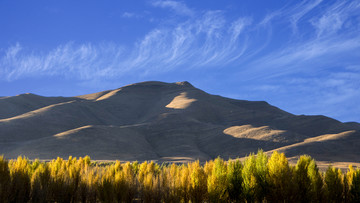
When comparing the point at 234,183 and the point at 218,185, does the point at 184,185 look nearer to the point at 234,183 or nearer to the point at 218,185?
the point at 218,185

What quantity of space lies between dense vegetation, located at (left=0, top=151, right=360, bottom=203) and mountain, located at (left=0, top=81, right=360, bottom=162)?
44781 mm

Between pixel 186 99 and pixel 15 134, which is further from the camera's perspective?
pixel 186 99

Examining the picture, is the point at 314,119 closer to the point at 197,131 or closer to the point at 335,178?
the point at 197,131

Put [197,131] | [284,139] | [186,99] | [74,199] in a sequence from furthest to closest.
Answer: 1. [186,99]
2. [197,131]
3. [284,139]
4. [74,199]

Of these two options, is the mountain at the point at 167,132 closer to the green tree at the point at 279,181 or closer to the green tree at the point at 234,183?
the green tree at the point at 234,183

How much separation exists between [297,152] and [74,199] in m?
49.2

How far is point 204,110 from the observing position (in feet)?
326

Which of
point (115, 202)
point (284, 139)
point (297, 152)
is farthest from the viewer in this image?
point (284, 139)

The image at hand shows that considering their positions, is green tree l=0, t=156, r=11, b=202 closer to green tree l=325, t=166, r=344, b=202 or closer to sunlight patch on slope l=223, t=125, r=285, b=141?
green tree l=325, t=166, r=344, b=202

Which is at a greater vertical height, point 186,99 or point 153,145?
point 186,99

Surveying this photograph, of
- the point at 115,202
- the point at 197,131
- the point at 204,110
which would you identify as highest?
the point at 204,110

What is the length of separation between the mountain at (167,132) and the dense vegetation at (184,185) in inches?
1763

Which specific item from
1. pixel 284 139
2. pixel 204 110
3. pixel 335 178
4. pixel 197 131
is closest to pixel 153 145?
pixel 197 131

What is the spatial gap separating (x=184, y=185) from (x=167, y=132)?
66.6 meters
